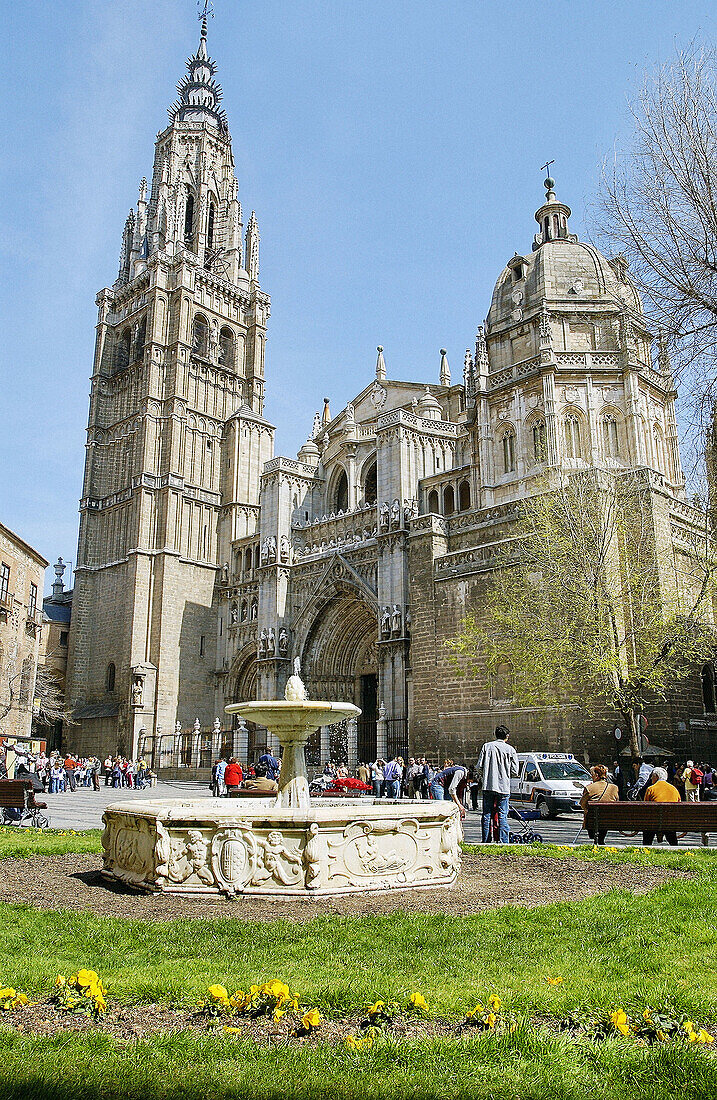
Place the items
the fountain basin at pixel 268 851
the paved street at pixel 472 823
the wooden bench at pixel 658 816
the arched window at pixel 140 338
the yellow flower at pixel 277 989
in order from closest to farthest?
the yellow flower at pixel 277 989, the fountain basin at pixel 268 851, the wooden bench at pixel 658 816, the paved street at pixel 472 823, the arched window at pixel 140 338

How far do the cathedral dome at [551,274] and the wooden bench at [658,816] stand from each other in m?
24.0

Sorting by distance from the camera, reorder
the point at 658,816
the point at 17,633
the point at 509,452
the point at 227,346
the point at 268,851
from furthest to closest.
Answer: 1. the point at 227,346
2. the point at 17,633
3. the point at 509,452
4. the point at 658,816
5. the point at 268,851

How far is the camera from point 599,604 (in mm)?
21219

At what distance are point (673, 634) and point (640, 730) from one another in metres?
2.74

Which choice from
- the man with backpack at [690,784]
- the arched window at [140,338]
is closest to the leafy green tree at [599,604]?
the man with backpack at [690,784]

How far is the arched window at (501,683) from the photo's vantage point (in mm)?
25353

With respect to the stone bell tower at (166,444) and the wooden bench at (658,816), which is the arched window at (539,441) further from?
the wooden bench at (658,816)

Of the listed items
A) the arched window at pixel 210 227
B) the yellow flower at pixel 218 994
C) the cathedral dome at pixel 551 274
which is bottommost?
the yellow flower at pixel 218 994

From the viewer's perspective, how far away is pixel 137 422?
147ft

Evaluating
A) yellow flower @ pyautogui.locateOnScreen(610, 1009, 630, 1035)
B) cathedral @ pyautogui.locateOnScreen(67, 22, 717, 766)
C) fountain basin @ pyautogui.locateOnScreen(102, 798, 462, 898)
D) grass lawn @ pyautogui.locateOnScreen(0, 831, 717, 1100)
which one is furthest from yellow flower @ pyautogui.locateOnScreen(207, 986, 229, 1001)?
cathedral @ pyautogui.locateOnScreen(67, 22, 717, 766)

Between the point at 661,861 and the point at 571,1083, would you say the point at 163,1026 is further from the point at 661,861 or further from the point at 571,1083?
the point at 661,861

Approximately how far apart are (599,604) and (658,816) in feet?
37.3

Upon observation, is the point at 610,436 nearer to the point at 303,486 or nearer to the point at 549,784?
the point at 549,784

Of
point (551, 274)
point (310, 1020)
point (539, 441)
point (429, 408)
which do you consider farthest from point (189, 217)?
point (310, 1020)
